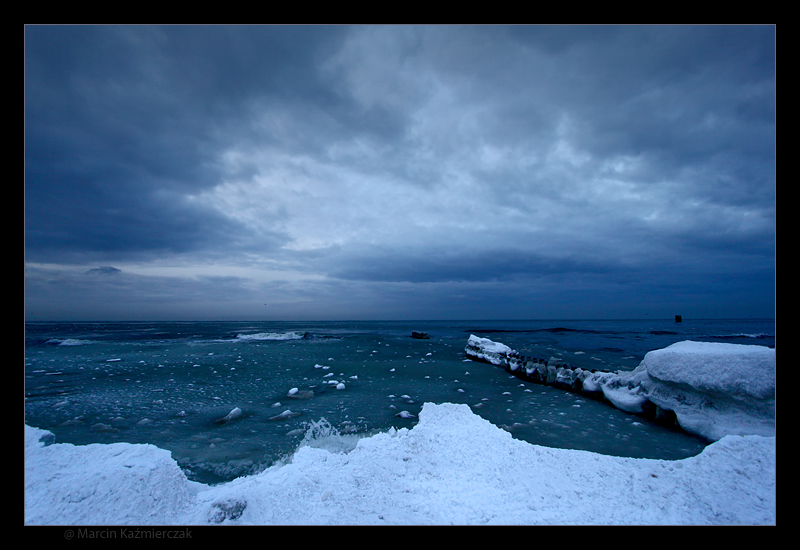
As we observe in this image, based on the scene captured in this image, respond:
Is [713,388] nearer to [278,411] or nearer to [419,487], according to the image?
[419,487]

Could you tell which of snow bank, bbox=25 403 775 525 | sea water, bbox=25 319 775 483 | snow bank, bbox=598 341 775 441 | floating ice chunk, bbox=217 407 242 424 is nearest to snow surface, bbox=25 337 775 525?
snow bank, bbox=25 403 775 525

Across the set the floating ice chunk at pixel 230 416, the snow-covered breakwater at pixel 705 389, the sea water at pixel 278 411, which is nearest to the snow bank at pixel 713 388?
the snow-covered breakwater at pixel 705 389

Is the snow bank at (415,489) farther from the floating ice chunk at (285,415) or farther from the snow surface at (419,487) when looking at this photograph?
the floating ice chunk at (285,415)

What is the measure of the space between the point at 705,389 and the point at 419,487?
22.6 feet

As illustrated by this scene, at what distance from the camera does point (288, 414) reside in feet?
24.3

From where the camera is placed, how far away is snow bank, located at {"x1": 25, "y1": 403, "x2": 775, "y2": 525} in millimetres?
2932

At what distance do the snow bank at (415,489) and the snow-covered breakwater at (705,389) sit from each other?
1688 millimetres

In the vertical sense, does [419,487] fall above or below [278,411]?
above

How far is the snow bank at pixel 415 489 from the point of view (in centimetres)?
293

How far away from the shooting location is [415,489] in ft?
11.5

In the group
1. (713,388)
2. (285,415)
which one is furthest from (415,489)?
(713,388)
